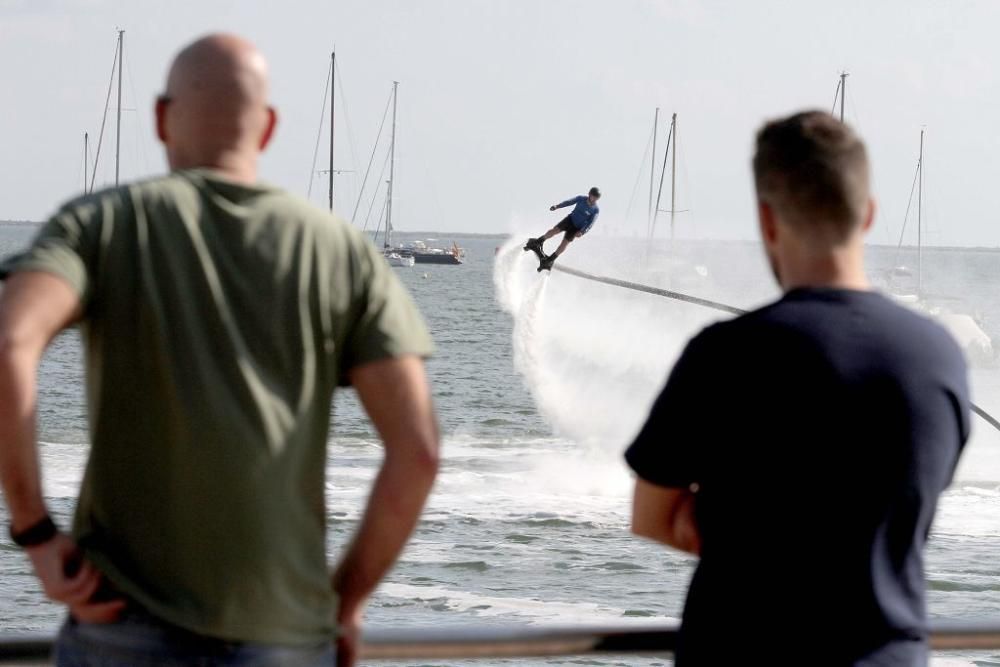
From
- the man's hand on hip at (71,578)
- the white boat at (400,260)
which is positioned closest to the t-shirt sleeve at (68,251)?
the man's hand on hip at (71,578)

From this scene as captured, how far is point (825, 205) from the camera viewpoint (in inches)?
89.0

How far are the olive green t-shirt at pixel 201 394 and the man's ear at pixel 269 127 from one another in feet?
0.49

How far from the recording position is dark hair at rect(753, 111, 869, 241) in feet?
7.39

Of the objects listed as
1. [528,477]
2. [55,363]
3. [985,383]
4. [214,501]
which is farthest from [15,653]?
[55,363]

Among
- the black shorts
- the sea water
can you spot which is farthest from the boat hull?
the black shorts

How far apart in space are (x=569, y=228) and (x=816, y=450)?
2424cm

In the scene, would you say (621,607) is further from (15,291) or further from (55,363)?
(55,363)

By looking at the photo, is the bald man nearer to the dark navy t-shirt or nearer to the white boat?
the dark navy t-shirt

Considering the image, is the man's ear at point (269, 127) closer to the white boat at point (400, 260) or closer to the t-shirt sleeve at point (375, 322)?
the t-shirt sleeve at point (375, 322)

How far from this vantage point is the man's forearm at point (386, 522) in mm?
2311

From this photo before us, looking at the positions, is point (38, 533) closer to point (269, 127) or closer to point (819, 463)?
point (269, 127)

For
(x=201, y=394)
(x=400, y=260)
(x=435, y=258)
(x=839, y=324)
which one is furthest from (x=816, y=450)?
(x=435, y=258)

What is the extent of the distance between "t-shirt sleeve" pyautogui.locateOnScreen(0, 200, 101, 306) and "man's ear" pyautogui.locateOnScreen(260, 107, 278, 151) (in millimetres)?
306

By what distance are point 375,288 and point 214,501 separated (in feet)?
1.32
